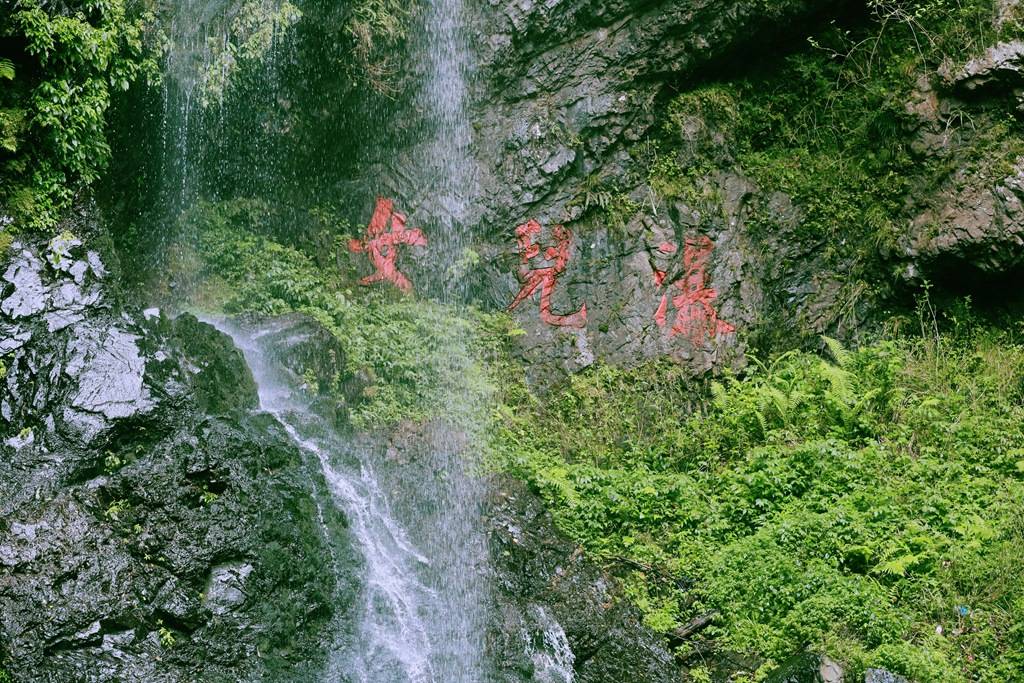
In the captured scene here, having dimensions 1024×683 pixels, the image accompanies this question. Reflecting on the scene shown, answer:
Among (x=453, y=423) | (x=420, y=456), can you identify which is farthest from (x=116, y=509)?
(x=453, y=423)

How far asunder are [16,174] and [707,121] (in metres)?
7.06

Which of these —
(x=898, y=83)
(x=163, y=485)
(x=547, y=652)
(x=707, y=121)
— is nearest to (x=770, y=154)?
(x=707, y=121)

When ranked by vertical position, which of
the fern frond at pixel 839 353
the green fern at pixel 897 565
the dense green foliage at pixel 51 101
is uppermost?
the dense green foliage at pixel 51 101

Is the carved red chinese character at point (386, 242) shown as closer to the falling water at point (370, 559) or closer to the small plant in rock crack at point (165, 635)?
the falling water at point (370, 559)

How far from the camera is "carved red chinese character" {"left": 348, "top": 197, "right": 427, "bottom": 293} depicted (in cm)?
1005

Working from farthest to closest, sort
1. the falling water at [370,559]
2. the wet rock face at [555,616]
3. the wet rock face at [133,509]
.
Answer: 1. the wet rock face at [555,616]
2. the falling water at [370,559]
3. the wet rock face at [133,509]

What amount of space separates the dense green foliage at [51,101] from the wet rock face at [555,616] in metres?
4.81

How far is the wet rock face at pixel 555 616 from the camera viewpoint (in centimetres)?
683

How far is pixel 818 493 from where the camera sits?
7.59 meters

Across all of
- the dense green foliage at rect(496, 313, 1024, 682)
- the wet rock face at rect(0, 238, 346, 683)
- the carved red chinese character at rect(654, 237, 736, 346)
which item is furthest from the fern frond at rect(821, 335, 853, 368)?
the wet rock face at rect(0, 238, 346, 683)

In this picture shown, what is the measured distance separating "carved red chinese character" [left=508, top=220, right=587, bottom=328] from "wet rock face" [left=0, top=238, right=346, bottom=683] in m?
3.43

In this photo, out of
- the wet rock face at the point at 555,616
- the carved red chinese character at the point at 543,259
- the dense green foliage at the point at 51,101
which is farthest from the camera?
the carved red chinese character at the point at 543,259

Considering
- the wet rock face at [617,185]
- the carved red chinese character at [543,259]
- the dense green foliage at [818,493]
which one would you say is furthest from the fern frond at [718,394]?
the carved red chinese character at [543,259]

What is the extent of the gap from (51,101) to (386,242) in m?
3.71
